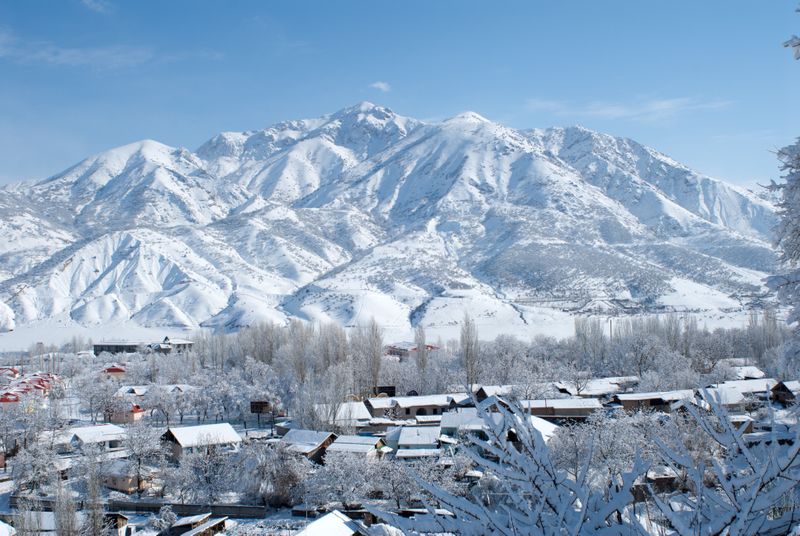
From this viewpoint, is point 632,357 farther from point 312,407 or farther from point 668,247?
point 668,247

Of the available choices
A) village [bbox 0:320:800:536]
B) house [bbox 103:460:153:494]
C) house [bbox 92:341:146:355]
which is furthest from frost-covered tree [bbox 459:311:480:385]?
house [bbox 92:341:146:355]

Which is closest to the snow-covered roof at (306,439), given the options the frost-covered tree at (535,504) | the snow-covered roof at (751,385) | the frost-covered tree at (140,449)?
the frost-covered tree at (140,449)

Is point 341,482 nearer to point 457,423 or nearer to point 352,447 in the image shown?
point 352,447

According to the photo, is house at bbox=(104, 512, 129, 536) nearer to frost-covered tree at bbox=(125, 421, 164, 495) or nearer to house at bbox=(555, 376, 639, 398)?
frost-covered tree at bbox=(125, 421, 164, 495)

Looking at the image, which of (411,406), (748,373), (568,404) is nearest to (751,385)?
(748,373)

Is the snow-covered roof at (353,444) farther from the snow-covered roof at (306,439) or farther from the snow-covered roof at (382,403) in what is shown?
the snow-covered roof at (382,403)

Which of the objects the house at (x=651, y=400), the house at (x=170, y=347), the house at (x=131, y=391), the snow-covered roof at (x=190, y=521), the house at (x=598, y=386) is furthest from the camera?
the house at (x=170, y=347)
